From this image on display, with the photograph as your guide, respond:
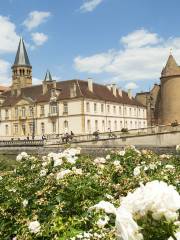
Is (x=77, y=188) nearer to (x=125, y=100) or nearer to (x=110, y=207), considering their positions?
(x=110, y=207)

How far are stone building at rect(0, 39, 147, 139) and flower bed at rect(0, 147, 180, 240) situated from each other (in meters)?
Answer: 48.8

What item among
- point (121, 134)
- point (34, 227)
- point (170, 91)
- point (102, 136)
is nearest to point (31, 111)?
point (170, 91)

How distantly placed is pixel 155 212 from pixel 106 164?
576 cm

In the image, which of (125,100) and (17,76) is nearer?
(125,100)

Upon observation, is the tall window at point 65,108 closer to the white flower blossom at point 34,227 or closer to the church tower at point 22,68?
the church tower at point 22,68

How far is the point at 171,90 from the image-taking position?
5250 centimetres

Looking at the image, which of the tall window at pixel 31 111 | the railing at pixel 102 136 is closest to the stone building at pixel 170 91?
the railing at pixel 102 136

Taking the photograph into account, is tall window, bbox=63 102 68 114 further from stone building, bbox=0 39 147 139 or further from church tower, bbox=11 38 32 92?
church tower, bbox=11 38 32 92

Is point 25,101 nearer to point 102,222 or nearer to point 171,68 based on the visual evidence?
point 171,68

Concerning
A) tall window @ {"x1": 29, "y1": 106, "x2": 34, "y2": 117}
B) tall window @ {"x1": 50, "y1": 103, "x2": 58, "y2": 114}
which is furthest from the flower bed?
tall window @ {"x1": 29, "y1": 106, "x2": 34, "y2": 117}

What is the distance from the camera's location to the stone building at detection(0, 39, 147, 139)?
58594 mm

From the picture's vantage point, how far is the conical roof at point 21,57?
8300 centimetres

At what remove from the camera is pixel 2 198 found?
22.3 ft

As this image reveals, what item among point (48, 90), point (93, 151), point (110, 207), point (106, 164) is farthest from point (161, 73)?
point (110, 207)
